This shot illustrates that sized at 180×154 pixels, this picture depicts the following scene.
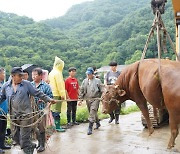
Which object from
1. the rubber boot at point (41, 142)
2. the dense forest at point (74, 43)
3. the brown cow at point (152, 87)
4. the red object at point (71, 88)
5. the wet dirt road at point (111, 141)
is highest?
the dense forest at point (74, 43)

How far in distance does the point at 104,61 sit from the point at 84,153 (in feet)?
115

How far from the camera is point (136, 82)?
12.8ft

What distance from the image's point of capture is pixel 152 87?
348cm

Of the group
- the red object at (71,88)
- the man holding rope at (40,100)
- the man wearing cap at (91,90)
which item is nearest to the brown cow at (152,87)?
the man holding rope at (40,100)

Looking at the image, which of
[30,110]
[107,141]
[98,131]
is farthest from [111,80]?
[30,110]

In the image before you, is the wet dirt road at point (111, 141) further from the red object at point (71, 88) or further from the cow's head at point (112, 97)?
the cow's head at point (112, 97)

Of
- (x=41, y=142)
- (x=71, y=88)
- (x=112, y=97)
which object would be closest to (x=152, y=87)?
(x=112, y=97)

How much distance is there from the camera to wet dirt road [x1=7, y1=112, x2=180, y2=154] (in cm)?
527

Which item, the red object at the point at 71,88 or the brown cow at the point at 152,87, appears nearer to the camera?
the brown cow at the point at 152,87

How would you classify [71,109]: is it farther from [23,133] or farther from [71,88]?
[23,133]

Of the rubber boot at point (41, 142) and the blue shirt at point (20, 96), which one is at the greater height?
the blue shirt at point (20, 96)

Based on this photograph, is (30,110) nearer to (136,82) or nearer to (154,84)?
(136,82)

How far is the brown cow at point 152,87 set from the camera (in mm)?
3252

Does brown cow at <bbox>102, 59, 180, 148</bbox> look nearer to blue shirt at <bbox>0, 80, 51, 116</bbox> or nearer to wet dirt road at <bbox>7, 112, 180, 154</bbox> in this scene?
blue shirt at <bbox>0, 80, 51, 116</bbox>
